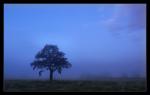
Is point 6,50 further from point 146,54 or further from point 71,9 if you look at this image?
point 146,54

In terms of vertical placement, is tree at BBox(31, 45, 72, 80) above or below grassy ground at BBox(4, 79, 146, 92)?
above

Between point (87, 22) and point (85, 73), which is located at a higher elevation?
point (87, 22)

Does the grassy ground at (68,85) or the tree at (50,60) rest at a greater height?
the tree at (50,60)

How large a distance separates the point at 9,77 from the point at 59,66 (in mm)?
379

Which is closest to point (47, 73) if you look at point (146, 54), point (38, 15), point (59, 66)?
point (59, 66)

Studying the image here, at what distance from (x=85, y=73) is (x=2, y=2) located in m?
0.81

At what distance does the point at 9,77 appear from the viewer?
4879 mm

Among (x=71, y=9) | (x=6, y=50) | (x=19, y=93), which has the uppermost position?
(x=71, y=9)

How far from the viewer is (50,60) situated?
492cm

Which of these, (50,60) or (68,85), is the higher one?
(50,60)

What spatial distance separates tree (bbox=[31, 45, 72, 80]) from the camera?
489 centimetres

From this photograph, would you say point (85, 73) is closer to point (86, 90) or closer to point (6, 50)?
point (86, 90)

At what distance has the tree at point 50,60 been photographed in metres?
4.89

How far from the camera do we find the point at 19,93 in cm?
489
